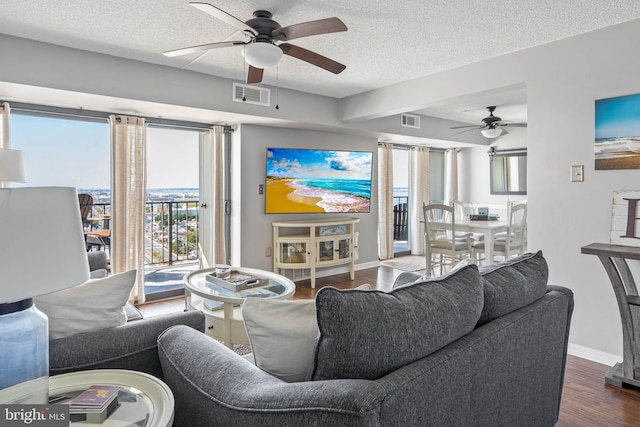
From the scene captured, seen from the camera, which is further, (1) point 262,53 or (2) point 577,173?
(2) point 577,173

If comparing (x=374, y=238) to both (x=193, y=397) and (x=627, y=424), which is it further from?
(x=193, y=397)

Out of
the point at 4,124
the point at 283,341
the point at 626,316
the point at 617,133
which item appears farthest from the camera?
the point at 4,124

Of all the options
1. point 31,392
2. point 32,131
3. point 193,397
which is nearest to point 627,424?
point 193,397

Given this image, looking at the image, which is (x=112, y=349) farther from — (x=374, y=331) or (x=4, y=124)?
(x=4, y=124)

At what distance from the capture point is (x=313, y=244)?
4.75m

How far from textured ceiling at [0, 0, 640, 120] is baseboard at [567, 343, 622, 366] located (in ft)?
7.54

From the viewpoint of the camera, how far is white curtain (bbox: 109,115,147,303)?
3.86m

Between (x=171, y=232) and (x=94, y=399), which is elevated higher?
(x=171, y=232)

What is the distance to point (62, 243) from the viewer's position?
2.99 feet

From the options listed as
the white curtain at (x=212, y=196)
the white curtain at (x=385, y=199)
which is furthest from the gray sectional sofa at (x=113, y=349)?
the white curtain at (x=385, y=199)

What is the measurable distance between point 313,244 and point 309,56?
2.56 meters

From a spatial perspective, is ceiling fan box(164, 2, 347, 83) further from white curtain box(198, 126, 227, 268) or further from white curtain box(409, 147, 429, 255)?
white curtain box(409, 147, 429, 255)

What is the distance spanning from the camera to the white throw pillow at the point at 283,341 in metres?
1.19

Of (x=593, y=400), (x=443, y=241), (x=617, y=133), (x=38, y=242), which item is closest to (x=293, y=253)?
(x=443, y=241)
